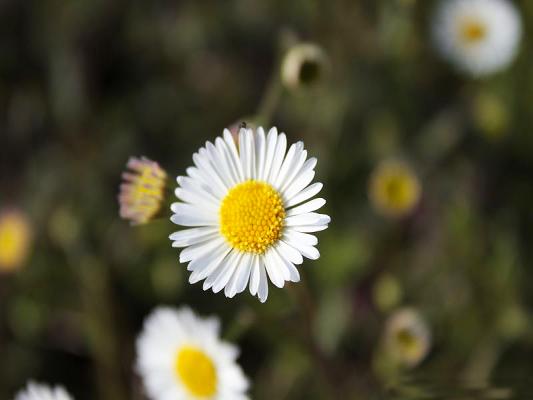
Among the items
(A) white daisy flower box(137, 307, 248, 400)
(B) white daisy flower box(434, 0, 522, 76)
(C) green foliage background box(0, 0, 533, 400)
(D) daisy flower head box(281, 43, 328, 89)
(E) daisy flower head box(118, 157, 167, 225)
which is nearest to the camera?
(E) daisy flower head box(118, 157, 167, 225)

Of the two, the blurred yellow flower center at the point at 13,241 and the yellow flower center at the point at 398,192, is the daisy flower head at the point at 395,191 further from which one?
the blurred yellow flower center at the point at 13,241

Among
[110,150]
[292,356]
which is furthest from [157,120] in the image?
[292,356]

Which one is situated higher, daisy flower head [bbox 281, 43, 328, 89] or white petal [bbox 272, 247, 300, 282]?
daisy flower head [bbox 281, 43, 328, 89]

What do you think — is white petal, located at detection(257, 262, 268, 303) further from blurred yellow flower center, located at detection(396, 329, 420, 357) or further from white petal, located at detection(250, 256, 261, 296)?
blurred yellow flower center, located at detection(396, 329, 420, 357)

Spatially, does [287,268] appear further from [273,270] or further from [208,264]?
[208,264]

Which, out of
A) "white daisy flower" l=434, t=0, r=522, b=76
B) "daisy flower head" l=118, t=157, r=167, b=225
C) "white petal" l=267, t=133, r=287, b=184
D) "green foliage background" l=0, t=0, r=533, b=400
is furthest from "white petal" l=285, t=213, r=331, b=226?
"white daisy flower" l=434, t=0, r=522, b=76

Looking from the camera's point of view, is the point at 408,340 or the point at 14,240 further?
the point at 14,240

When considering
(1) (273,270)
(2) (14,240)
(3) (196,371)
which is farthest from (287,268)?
(2) (14,240)

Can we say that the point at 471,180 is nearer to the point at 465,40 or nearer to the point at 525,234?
the point at 525,234
